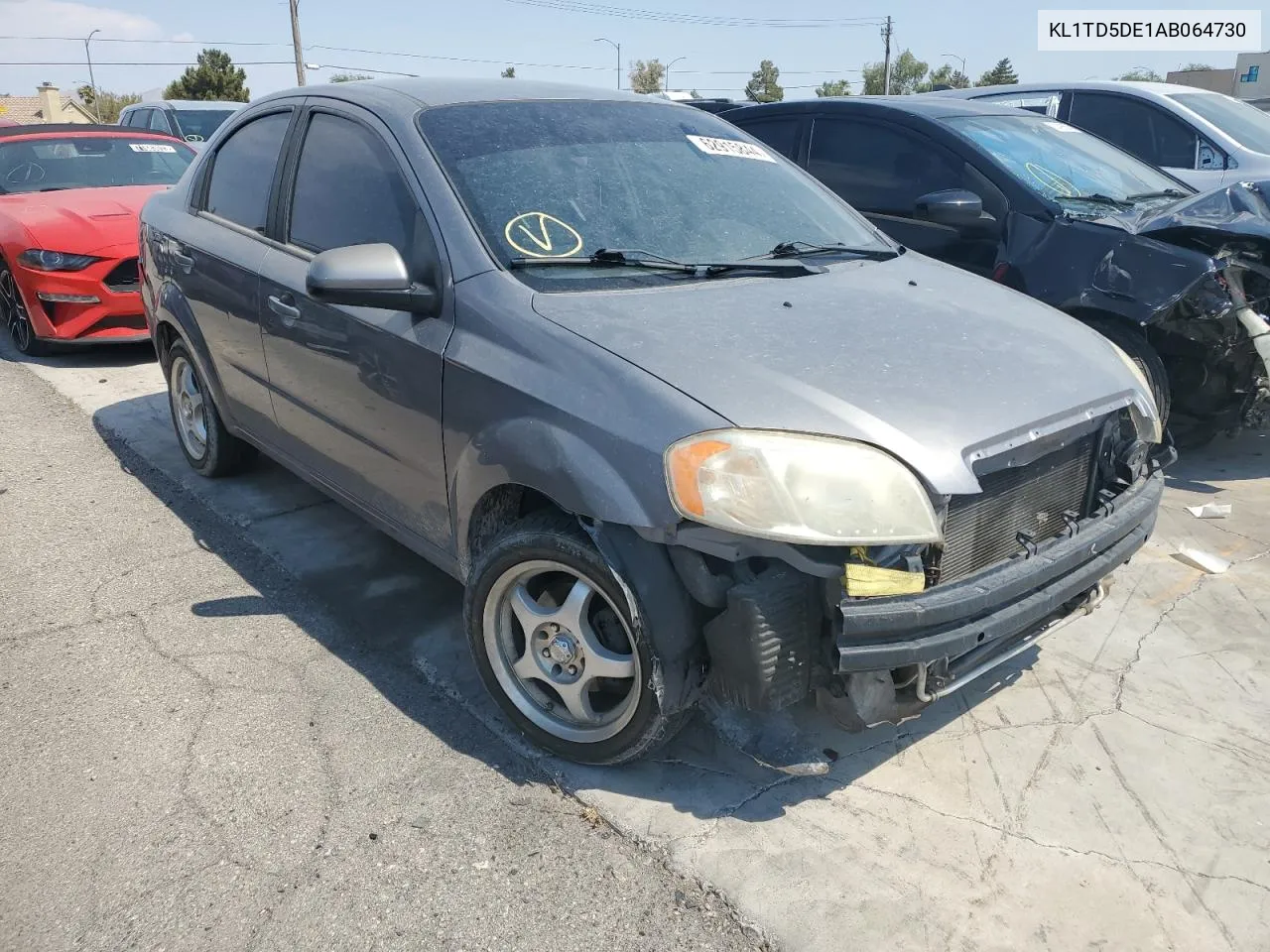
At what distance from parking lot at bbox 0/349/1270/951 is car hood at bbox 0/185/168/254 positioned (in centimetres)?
386

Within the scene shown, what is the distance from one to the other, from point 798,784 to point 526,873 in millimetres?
789

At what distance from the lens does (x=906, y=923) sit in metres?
2.24

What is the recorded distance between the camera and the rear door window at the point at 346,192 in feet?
10.1

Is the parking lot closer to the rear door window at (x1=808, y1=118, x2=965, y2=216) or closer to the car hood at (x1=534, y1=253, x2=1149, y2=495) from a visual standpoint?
the car hood at (x1=534, y1=253, x2=1149, y2=495)

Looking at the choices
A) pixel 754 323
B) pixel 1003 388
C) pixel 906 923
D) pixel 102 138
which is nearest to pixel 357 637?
pixel 754 323

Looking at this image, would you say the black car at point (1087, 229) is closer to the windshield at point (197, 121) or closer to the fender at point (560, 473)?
the fender at point (560, 473)

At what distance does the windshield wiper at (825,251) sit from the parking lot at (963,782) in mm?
1444

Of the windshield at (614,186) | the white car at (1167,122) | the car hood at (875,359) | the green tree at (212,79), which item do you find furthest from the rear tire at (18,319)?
the green tree at (212,79)

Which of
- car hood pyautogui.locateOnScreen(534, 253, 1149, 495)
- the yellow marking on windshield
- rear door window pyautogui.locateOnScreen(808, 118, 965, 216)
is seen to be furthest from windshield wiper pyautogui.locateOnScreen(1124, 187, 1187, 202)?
the yellow marking on windshield

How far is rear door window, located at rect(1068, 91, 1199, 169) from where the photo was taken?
760 cm

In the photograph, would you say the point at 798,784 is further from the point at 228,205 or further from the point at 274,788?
the point at 228,205

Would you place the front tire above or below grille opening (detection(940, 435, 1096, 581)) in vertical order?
below

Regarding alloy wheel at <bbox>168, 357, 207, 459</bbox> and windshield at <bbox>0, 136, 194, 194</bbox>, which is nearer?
alloy wheel at <bbox>168, 357, 207, 459</bbox>

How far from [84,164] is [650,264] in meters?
7.11
